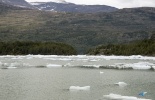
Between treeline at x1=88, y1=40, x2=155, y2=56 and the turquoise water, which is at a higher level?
the turquoise water

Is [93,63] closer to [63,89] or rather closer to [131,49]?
[63,89]

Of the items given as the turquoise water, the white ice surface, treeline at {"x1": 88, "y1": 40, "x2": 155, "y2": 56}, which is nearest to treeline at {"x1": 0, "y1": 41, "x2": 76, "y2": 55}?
treeline at {"x1": 88, "y1": 40, "x2": 155, "y2": 56}

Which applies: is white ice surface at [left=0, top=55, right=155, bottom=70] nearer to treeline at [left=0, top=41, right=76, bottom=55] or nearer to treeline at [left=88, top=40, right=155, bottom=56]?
treeline at [left=88, top=40, right=155, bottom=56]

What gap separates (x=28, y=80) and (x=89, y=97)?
37.0 ft

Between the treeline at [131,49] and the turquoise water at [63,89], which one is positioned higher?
the turquoise water at [63,89]

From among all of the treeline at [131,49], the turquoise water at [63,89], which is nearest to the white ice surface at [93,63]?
the turquoise water at [63,89]

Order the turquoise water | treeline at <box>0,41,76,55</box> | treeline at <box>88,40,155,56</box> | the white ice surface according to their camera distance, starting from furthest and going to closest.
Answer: treeline at <box>0,41,76,55</box> < treeline at <box>88,40,155,56</box> < the white ice surface < the turquoise water

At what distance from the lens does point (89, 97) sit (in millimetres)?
22984

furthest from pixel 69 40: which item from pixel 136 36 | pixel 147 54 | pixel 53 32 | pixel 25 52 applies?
pixel 147 54

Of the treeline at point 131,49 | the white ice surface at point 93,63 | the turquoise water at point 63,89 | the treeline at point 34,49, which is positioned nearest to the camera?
the turquoise water at point 63,89

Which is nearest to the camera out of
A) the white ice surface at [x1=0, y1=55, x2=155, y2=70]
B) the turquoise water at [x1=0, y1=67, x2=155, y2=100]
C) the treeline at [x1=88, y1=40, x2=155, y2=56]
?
the turquoise water at [x1=0, y1=67, x2=155, y2=100]

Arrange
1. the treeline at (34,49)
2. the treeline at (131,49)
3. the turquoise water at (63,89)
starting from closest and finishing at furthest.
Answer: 1. the turquoise water at (63,89)
2. the treeline at (131,49)
3. the treeline at (34,49)

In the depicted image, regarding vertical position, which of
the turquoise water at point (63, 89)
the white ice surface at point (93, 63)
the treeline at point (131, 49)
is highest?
the turquoise water at point (63, 89)

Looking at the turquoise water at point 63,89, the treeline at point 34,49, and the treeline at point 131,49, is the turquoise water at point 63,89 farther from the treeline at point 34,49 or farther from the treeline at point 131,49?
the treeline at point 34,49
